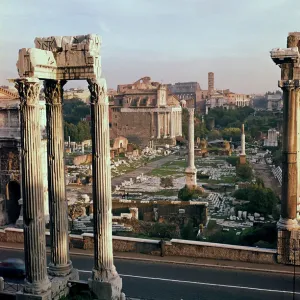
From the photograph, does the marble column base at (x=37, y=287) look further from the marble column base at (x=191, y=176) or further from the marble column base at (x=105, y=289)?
the marble column base at (x=191, y=176)

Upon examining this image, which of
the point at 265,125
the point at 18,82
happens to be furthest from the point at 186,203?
the point at 265,125

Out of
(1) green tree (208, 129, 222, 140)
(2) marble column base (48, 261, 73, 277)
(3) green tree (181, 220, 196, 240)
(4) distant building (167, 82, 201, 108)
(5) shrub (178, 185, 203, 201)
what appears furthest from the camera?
(4) distant building (167, 82, 201, 108)

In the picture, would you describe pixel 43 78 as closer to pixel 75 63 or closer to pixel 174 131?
pixel 75 63

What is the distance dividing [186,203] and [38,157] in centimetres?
1421

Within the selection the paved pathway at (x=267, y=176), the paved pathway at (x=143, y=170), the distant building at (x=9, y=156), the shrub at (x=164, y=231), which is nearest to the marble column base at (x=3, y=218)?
the distant building at (x=9, y=156)

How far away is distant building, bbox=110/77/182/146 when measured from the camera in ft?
209

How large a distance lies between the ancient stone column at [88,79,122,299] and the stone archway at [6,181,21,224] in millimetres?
8998

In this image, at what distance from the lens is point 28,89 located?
7160 millimetres

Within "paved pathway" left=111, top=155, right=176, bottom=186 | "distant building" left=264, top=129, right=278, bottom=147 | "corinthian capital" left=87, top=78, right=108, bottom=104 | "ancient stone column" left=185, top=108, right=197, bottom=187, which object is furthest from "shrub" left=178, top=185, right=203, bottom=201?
"distant building" left=264, top=129, right=278, bottom=147

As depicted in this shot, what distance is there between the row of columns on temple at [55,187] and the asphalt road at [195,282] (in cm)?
236

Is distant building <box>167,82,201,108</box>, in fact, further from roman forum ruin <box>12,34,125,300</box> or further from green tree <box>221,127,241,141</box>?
roman forum ruin <box>12,34,125,300</box>

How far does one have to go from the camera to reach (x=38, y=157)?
731 centimetres

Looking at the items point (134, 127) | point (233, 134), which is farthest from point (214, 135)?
point (134, 127)

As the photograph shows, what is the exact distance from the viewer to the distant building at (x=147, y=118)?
209 ft
